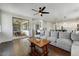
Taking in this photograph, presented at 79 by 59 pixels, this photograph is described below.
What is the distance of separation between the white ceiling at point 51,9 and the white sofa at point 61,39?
1.44ft

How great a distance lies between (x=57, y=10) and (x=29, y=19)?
718 mm

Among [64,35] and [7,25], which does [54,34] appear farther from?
[7,25]

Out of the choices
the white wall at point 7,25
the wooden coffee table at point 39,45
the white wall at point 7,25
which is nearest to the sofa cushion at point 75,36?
the wooden coffee table at point 39,45

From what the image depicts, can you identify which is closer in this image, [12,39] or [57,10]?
[57,10]

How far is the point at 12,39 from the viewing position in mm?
2035

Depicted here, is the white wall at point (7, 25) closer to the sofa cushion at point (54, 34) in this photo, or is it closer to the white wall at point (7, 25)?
the white wall at point (7, 25)

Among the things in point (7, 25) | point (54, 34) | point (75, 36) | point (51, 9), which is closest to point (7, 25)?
point (7, 25)

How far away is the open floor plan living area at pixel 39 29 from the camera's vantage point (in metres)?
1.88

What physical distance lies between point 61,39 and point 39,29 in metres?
0.65

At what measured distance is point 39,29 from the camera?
2057mm

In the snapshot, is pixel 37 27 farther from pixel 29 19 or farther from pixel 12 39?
pixel 12 39

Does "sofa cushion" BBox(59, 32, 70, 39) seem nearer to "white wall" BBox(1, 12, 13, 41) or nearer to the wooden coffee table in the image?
the wooden coffee table

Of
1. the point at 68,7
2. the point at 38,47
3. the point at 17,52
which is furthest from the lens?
the point at 38,47

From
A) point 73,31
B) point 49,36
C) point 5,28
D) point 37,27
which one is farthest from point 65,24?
point 5,28
